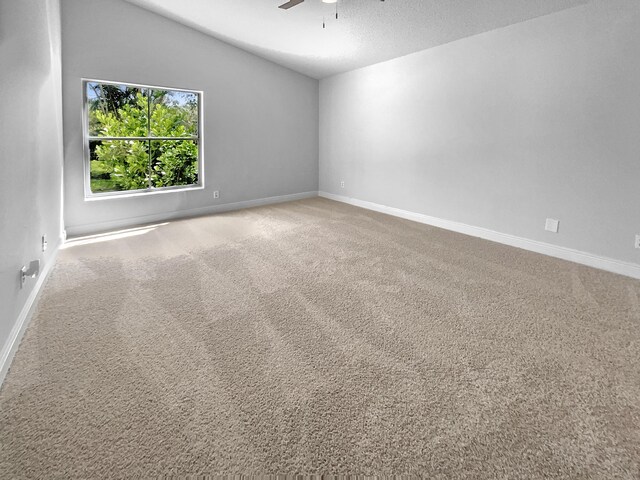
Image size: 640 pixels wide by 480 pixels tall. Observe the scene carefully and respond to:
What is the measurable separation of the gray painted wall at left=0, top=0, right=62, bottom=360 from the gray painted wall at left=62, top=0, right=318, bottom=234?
79cm

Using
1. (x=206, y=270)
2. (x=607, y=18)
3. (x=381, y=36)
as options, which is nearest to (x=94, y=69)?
(x=206, y=270)

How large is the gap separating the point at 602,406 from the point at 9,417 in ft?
8.31

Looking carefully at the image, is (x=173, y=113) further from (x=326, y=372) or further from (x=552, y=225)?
(x=552, y=225)

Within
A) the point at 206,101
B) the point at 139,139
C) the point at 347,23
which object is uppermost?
the point at 347,23

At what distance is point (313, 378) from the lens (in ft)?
5.91

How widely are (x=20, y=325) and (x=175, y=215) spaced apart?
132 inches

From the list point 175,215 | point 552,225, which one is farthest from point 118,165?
point 552,225

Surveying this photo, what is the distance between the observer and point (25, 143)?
7.83ft

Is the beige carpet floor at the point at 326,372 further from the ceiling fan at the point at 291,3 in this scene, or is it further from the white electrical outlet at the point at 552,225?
the ceiling fan at the point at 291,3

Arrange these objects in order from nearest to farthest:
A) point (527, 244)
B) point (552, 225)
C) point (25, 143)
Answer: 1. point (25, 143)
2. point (552, 225)
3. point (527, 244)

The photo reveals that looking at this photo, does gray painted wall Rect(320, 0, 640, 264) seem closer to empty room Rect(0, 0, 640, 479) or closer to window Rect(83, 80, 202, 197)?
empty room Rect(0, 0, 640, 479)

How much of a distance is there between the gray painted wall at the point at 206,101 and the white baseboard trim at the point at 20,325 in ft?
6.02

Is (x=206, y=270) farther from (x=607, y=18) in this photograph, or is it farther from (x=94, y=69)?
(x=607, y=18)

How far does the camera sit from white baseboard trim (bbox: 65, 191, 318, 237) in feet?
14.9
